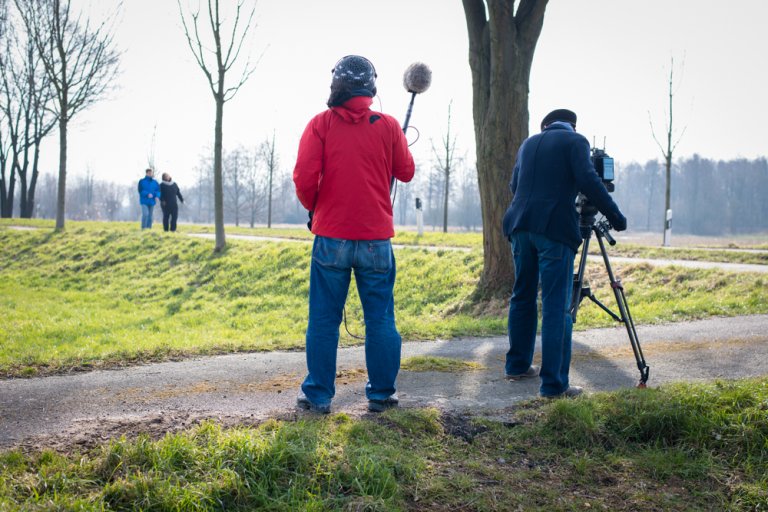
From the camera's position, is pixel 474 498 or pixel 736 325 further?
pixel 736 325

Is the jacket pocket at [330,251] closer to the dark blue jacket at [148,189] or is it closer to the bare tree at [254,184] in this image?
the dark blue jacket at [148,189]

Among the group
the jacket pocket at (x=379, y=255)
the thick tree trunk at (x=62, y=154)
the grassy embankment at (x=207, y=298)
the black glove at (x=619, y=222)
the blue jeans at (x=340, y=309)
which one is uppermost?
the thick tree trunk at (x=62, y=154)

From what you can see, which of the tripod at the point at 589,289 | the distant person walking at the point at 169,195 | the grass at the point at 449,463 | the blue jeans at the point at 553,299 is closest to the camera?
the grass at the point at 449,463

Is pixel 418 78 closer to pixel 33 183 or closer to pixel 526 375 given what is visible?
pixel 526 375

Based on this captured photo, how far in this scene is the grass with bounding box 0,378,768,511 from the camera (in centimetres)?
304

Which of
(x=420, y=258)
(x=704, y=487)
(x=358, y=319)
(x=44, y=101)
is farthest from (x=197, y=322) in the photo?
(x=44, y=101)

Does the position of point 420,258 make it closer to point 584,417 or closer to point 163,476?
point 584,417

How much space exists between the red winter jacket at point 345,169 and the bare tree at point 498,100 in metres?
5.74

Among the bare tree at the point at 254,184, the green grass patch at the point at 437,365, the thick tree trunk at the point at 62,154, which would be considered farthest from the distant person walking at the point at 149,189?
the bare tree at the point at 254,184

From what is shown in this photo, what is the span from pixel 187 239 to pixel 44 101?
72.0 feet

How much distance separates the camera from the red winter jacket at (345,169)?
4273mm

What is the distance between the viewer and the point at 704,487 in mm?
3564

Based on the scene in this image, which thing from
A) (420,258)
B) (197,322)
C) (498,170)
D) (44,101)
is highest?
(44,101)

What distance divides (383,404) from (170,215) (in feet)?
66.8
